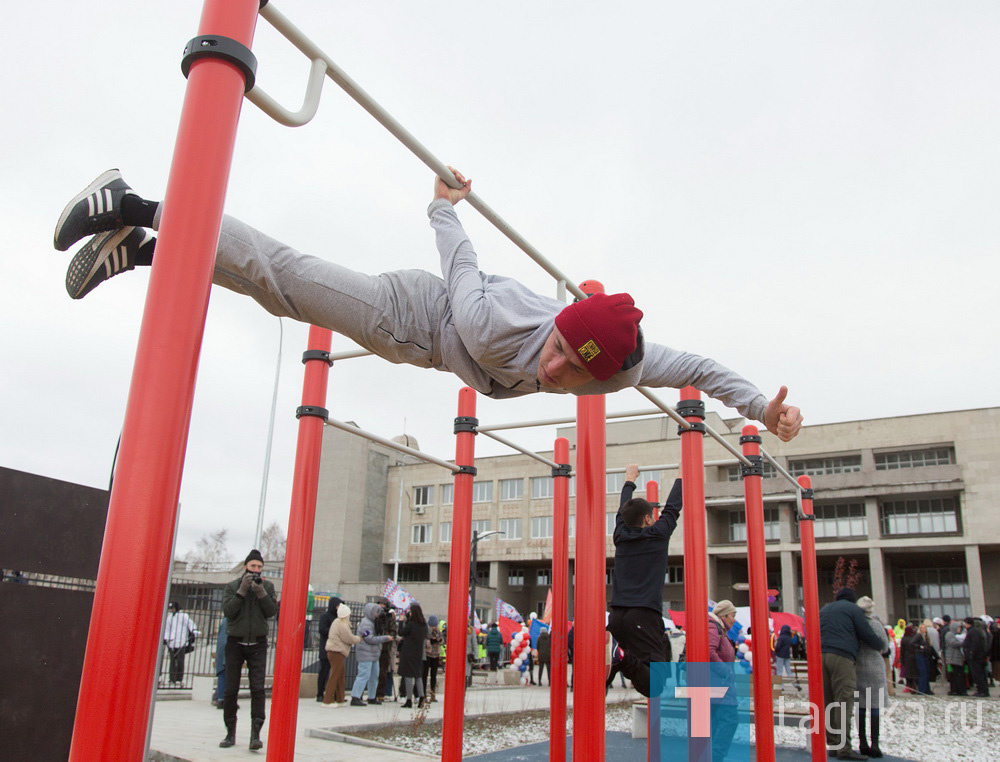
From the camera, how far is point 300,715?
8141 millimetres

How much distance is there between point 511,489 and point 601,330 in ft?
132

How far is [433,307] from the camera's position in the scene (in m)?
2.43

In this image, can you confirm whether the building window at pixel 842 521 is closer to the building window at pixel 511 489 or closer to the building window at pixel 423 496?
the building window at pixel 511 489

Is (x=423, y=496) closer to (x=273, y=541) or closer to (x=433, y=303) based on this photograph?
(x=273, y=541)

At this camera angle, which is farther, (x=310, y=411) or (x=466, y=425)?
(x=466, y=425)

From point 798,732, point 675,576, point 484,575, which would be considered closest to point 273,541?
point 484,575

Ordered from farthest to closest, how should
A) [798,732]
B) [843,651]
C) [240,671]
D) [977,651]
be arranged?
[977,651], [798,732], [843,651], [240,671]

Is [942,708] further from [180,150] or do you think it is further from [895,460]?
[895,460]

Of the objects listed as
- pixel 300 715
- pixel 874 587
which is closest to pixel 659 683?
pixel 300 715

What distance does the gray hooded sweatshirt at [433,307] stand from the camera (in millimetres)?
2137

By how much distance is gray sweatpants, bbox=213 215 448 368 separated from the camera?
2094 millimetres

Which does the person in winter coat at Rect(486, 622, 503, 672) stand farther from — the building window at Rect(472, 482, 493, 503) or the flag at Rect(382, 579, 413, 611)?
the building window at Rect(472, 482, 493, 503)

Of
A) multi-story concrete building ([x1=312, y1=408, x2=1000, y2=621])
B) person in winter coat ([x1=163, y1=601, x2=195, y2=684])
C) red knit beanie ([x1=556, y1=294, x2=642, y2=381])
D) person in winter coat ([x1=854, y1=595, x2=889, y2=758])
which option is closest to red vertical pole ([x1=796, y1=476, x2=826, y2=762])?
person in winter coat ([x1=854, y1=595, x2=889, y2=758])

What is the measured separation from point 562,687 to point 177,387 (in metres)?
3.22
